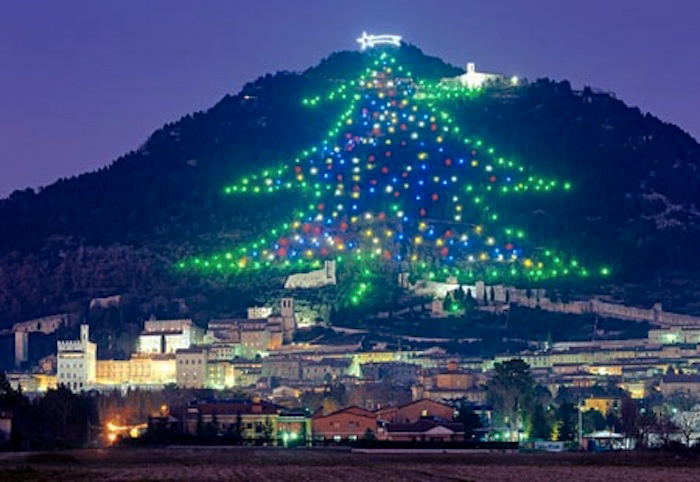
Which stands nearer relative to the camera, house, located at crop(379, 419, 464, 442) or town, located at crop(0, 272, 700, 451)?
house, located at crop(379, 419, 464, 442)

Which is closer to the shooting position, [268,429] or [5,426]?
[5,426]

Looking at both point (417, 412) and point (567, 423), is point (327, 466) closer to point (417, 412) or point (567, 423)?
point (567, 423)

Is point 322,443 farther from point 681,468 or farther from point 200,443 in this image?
point 681,468

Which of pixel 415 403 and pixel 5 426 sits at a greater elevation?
pixel 415 403

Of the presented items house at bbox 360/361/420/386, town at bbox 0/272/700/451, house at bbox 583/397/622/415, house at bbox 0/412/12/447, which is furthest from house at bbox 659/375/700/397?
house at bbox 0/412/12/447

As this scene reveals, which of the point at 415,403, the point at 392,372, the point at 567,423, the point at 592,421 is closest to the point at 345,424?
the point at 415,403

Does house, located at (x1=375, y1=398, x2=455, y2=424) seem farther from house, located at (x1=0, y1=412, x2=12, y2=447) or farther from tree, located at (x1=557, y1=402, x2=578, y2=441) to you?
house, located at (x1=0, y1=412, x2=12, y2=447)
